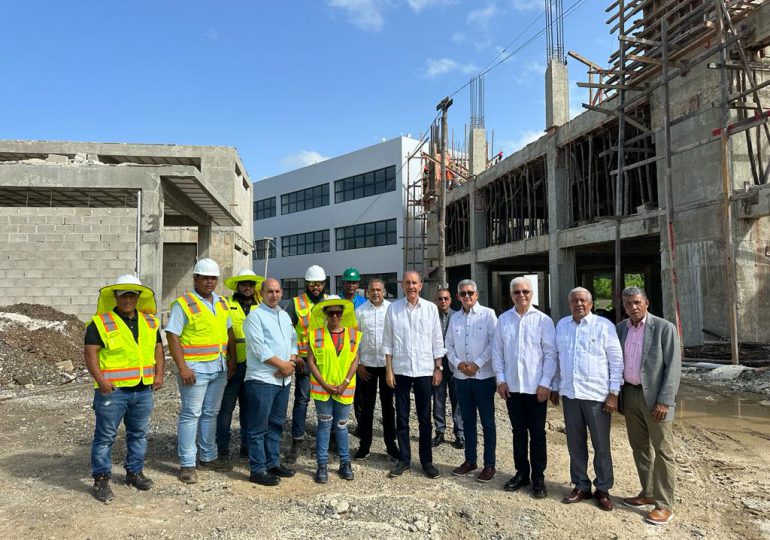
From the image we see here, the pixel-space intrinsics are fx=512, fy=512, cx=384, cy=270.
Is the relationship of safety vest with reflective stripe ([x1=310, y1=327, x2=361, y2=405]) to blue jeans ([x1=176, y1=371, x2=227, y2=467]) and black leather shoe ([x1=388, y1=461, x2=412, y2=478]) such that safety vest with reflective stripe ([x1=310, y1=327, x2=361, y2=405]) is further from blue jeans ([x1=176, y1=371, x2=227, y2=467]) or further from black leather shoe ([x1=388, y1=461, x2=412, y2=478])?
blue jeans ([x1=176, y1=371, x2=227, y2=467])

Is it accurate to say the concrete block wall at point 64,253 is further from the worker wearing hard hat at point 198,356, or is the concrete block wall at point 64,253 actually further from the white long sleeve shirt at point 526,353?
the white long sleeve shirt at point 526,353

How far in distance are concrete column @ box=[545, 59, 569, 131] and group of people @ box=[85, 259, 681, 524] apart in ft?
44.8

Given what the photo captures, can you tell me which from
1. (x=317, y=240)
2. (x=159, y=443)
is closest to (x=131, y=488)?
(x=159, y=443)

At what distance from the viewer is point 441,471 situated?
4.85 meters

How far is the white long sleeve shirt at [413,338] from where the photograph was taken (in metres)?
4.81

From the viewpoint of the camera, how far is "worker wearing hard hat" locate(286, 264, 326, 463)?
203 inches

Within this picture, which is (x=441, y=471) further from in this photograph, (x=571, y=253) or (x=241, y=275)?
(x=571, y=253)

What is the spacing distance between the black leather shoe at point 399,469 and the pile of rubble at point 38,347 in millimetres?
8105

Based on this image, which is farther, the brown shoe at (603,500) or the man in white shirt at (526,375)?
the man in white shirt at (526,375)

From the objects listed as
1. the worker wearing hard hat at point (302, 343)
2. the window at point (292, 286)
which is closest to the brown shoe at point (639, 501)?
the worker wearing hard hat at point (302, 343)

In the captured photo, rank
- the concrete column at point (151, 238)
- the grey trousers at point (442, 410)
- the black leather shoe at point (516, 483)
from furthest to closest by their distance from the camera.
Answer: the concrete column at point (151, 238) < the grey trousers at point (442, 410) < the black leather shoe at point (516, 483)

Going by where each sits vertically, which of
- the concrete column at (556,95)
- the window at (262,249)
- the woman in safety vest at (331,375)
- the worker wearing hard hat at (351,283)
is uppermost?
the concrete column at (556,95)

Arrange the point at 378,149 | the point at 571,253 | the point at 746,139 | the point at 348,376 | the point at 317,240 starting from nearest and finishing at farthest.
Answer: the point at 348,376 → the point at 746,139 → the point at 571,253 → the point at 378,149 → the point at 317,240

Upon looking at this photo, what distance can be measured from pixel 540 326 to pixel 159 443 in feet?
14.0
